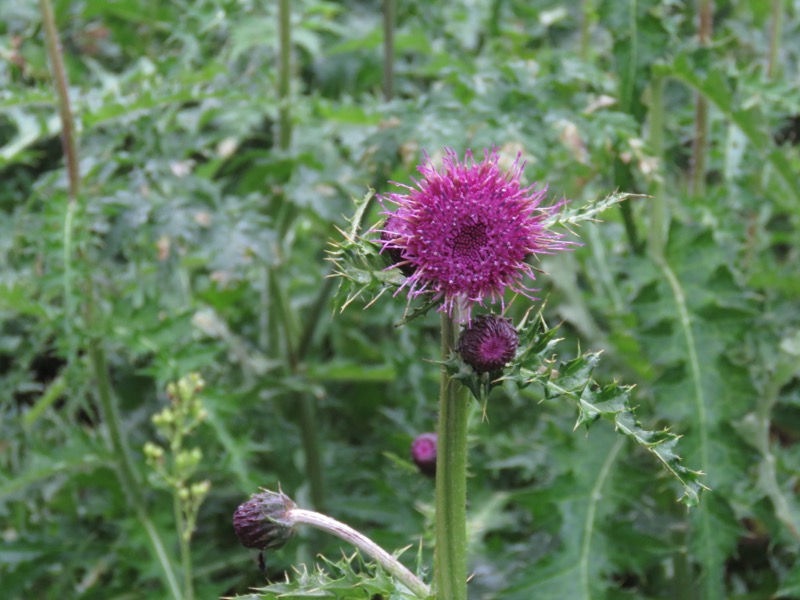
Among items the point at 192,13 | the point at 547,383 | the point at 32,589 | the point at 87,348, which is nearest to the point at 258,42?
the point at 192,13

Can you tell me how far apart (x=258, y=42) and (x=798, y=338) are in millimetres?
2446

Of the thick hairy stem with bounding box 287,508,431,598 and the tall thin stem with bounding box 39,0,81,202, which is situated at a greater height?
the tall thin stem with bounding box 39,0,81,202

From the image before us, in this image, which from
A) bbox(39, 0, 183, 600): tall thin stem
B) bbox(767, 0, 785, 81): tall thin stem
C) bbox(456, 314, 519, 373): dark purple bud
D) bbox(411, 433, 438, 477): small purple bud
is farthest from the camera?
bbox(767, 0, 785, 81): tall thin stem

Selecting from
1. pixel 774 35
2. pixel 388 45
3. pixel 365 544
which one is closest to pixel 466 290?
pixel 365 544

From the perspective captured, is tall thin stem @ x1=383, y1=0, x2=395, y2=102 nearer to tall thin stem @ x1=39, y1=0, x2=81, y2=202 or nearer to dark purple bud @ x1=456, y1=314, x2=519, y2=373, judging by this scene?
tall thin stem @ x1=39, y1=0, x2=81, y2=202

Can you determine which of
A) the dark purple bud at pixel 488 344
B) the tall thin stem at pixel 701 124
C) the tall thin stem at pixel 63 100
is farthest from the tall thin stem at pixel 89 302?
the tall thin stem at pixel 701 124

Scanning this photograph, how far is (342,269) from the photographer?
1.52m

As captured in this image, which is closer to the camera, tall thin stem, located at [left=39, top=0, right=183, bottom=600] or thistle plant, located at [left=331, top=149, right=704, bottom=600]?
thistle plant, located at [left=331, top=149, right=704, bottom=600]

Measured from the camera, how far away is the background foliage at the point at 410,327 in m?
2.78

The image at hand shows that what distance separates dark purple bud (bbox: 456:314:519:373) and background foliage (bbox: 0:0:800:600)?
1022 mm

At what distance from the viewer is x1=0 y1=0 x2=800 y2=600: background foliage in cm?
278

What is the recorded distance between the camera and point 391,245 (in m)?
1.59

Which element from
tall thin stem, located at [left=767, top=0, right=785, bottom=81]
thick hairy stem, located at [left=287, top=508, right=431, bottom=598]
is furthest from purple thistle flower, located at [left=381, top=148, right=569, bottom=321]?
tall thin stem, located at [left=767, top=0, right=785, bottom=81]

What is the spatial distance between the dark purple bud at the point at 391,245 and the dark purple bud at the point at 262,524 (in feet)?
1.51
